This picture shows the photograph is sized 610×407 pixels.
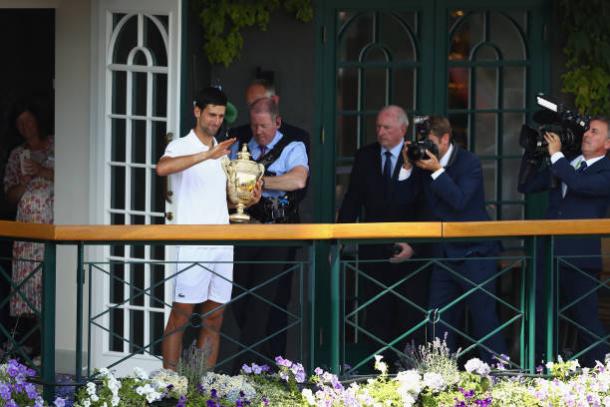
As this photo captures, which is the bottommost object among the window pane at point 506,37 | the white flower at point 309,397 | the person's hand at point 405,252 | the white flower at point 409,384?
the white flower at point 309,397

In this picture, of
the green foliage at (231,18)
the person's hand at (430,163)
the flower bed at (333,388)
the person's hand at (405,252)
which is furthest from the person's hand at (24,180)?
the flower bed at (333,388)

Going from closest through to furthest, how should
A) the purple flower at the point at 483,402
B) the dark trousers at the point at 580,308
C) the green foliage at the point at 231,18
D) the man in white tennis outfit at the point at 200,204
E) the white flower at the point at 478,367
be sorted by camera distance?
the purple flower at the point at 483,402 → the white flower at the point at 478,367 → the man in white tennis outfit at the point at 200,204 → the dark trousers at the point at 580,308 → the green foliage at the point at 231,18

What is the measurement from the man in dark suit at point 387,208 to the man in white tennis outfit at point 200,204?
4.16ft

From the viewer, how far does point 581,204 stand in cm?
991

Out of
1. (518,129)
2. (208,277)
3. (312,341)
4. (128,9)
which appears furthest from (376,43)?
(312,341)

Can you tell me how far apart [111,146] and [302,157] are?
1.28 meters

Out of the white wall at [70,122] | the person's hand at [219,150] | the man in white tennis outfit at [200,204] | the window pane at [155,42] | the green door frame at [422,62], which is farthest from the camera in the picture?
the green door frame at [422,62]

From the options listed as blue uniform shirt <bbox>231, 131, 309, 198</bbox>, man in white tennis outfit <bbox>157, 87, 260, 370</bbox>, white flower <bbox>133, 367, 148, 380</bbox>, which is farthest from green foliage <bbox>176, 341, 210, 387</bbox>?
blue uniform shirt <bbox>231, 131, 309, 198</bbox>

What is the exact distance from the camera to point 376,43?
11.4m

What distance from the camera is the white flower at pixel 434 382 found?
837 centimetres

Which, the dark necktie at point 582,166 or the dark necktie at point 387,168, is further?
the dark necktie at point 387,168

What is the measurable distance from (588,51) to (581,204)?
1686 mm

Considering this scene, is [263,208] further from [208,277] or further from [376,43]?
[376,43]

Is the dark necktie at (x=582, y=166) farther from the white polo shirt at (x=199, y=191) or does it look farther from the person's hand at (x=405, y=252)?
the white polo shirt at (x=199, y=191)
